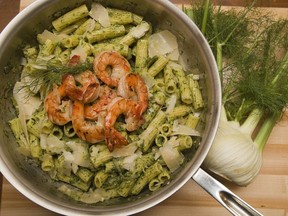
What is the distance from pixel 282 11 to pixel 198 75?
0.57 metres

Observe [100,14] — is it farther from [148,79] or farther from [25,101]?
[25,101]

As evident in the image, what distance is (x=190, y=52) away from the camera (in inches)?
69.7

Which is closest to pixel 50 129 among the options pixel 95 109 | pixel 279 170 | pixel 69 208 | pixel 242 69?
pixel 95 109

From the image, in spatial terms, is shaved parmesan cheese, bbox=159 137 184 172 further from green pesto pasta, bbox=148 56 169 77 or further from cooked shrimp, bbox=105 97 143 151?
green pesto pasta, bbox=148 56 169 77

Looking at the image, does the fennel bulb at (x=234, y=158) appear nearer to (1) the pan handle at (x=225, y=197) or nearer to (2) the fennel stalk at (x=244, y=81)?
(2) the fennel stalk at (x=244, y=81)

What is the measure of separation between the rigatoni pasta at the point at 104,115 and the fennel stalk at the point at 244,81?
17 cm

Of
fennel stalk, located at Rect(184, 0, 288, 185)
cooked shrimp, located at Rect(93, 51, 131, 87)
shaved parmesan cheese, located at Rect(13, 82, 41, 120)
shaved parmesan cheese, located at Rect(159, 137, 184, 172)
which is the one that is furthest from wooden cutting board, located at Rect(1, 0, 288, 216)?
cooked shrimp, located at Rect(93, 51, 131, 87)

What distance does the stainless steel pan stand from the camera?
1554 mm

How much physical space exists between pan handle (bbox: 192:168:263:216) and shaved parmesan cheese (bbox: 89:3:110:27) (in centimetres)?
69

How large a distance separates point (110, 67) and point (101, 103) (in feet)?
0.48

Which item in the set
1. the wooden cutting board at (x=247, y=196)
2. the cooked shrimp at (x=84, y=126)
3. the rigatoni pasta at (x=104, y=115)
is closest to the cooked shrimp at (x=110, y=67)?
the rigatoni pasta at (x=104, y=115)

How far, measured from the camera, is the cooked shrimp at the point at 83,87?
1.60 meters

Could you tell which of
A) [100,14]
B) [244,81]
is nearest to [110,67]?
[100,14]

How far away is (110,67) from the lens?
1686mm
